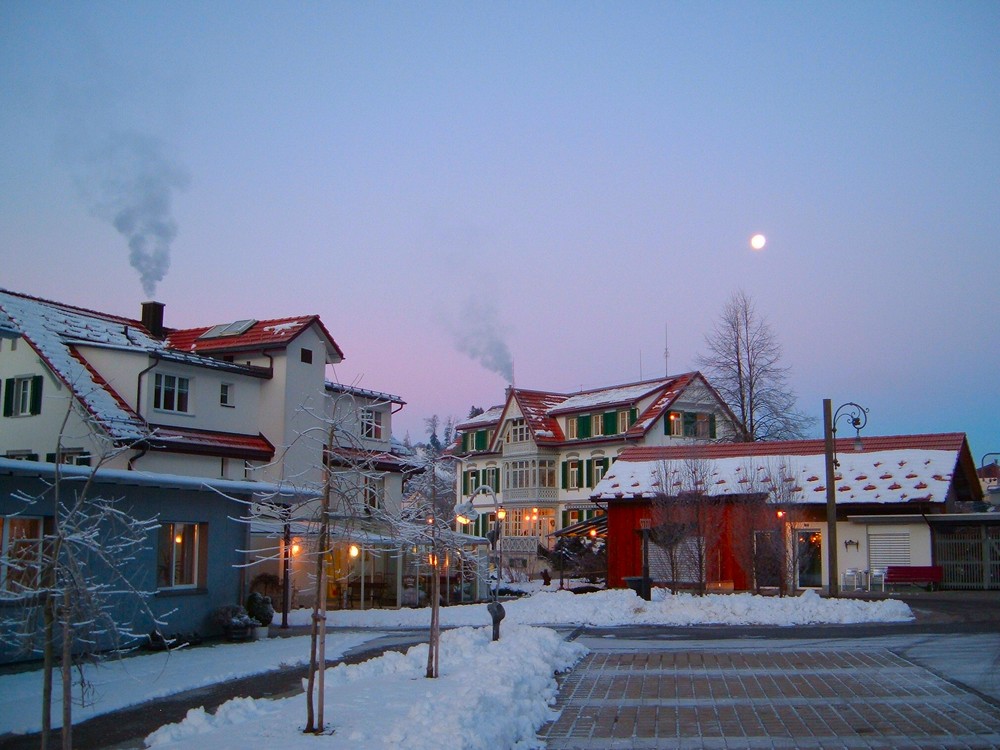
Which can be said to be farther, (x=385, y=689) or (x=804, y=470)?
(x=804, y=470)

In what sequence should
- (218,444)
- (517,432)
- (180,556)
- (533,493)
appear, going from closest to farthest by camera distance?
1. (180,556)
2. (218,444)
3. (533,493)
4. (517,432)

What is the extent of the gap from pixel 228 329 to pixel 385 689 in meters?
28.3

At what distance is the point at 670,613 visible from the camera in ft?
84.6

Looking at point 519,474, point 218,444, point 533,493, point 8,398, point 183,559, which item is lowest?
point 183,559

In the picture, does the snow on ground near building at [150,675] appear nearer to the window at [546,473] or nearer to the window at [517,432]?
the window at [546,473]

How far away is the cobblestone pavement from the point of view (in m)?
10.6

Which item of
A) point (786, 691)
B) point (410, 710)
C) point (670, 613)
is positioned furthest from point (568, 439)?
point (410, 710)

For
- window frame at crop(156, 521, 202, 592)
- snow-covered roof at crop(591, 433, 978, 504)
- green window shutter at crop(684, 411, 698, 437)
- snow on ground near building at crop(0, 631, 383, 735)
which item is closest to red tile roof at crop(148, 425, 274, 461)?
window frame at crop(156, 521, 202, 592)

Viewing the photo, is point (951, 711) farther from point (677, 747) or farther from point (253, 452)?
point (253, 452)

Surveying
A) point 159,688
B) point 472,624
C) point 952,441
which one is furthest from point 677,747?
point 952,441

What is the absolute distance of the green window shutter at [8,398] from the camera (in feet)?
105

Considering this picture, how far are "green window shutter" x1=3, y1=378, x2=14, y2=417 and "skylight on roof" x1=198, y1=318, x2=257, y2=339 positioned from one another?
25.8 feet

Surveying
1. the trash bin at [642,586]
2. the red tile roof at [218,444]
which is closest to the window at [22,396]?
the red tile roof at [218,444]

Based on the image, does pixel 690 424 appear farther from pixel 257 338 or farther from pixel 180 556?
pixel 180 556
